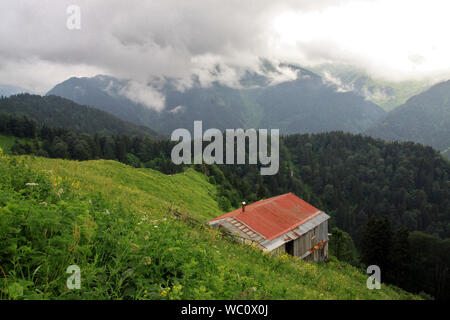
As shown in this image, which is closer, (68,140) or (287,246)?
(287,246)

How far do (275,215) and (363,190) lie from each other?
15919 cm

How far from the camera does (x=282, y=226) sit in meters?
30.6

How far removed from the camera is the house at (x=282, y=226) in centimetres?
2706

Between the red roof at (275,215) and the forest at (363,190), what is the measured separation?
20714mm

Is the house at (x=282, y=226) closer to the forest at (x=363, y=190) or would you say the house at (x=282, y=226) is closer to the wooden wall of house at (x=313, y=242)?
the wooden wall of house at (x=313, y=242)

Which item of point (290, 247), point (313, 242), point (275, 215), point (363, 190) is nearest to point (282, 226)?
point (275, 215)

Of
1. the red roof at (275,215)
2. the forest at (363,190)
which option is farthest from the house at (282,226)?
the forest at (363,190)

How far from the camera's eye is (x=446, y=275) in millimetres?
56719

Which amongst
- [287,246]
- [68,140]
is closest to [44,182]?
[287,246]

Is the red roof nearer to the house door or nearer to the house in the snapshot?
the house

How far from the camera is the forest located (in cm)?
5716
